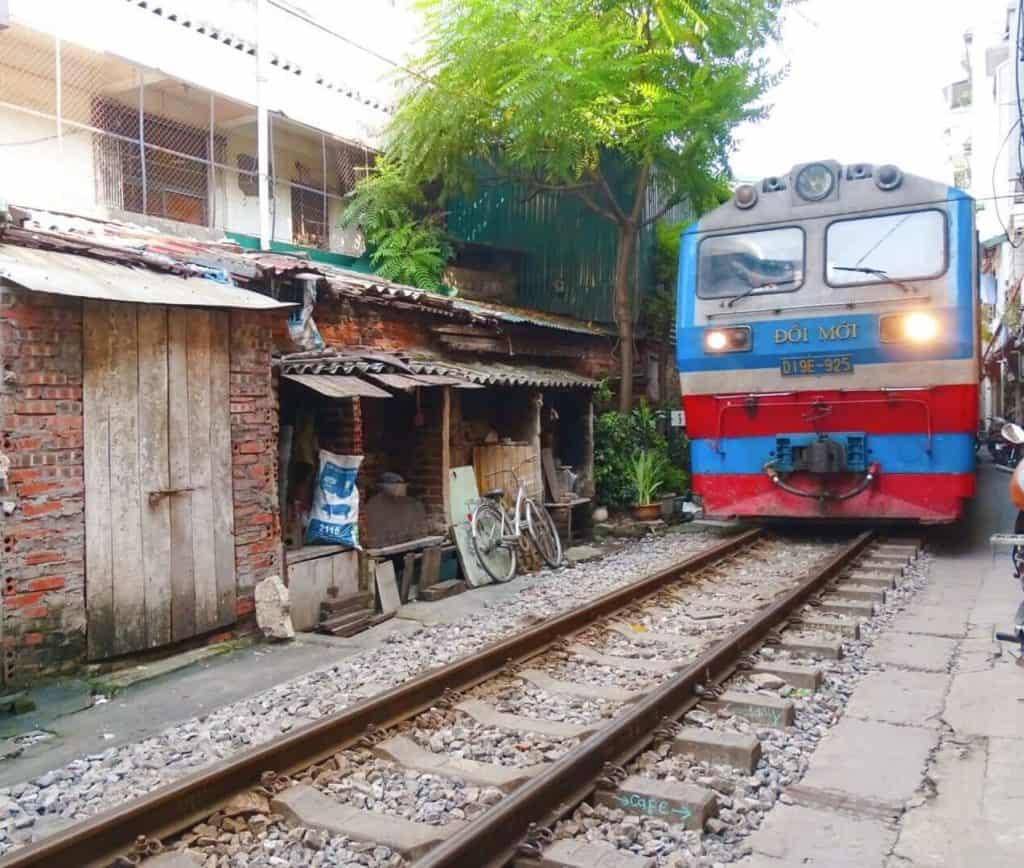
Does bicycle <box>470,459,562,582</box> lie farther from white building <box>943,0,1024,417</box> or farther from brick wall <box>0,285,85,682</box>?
white building <box>943,0,1024,417</box>

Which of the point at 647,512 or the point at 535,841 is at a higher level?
the point at 647,512

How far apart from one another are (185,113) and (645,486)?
7.91m

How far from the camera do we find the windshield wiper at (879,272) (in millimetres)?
8828

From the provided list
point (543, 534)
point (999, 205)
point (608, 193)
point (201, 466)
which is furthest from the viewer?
point (999, 205)

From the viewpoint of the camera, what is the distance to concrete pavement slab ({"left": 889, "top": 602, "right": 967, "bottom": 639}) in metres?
6.14

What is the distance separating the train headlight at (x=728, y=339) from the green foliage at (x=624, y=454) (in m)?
3.05

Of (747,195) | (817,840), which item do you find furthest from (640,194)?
(817,840)

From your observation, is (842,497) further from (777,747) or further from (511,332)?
(777,747)

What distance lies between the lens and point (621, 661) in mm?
5613

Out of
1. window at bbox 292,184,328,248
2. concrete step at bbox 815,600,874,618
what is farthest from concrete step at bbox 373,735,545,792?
window at bbox 292,184,328,248

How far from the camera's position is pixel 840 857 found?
305cm

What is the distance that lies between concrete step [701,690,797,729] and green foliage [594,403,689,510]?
25.1 ft

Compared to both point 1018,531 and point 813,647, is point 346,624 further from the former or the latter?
point 1018,531

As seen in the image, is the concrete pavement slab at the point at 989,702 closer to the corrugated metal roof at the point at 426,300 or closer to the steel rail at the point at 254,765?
the steel rail at the point at 254,765
